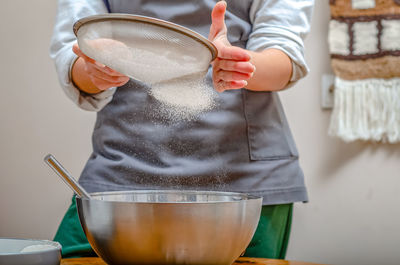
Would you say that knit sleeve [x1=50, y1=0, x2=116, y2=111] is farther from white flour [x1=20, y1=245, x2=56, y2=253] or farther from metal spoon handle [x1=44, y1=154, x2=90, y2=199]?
white flour [x1=20, y1=245, x2=56, y2=253]

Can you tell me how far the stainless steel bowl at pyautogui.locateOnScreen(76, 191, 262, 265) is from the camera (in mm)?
502

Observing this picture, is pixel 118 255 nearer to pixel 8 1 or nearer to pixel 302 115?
pixel 302 115

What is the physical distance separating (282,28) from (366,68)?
642 mm

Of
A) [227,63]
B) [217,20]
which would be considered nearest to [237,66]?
[227,63]

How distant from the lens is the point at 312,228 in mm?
1628

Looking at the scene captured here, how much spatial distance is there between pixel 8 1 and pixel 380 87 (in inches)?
54.6

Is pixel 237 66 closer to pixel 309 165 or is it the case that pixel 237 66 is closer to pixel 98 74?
pixel 98 74

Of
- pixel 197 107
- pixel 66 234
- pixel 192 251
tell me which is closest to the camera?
pixel 192 251

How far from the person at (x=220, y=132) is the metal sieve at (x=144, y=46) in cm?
27

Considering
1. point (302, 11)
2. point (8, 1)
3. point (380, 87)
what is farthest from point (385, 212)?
point (8, 1)

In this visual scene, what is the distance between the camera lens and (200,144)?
1006 millimetres

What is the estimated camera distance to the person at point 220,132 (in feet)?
3.26

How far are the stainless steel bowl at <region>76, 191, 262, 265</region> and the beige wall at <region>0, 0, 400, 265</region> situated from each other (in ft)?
3.71

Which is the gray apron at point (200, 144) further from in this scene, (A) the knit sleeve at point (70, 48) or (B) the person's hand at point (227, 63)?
(B) the person's hand at point (227, 63)
